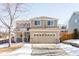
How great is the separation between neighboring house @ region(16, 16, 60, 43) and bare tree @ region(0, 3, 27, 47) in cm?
11

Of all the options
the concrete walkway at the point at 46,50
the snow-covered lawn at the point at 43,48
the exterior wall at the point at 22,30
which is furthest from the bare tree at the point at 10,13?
the concrete walkway at the point at 46,50

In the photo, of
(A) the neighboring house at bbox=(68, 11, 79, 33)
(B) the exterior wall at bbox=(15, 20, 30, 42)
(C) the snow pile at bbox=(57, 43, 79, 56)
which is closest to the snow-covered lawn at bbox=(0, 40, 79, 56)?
(C) the snow pile at bbox=(57, 43, 79, 56)

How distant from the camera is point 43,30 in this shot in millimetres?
3117

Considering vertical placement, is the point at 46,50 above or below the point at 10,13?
below

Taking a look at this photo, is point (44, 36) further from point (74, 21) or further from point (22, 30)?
point (74, 21)

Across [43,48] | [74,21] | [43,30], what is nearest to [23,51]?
[43,48]

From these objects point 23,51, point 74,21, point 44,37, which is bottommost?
point 23,51

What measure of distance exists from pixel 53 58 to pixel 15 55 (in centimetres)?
51

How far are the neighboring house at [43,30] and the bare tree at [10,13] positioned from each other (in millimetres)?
110

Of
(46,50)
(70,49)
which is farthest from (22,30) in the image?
(70,49)

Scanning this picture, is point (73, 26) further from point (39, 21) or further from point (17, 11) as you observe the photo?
point (17, 11)

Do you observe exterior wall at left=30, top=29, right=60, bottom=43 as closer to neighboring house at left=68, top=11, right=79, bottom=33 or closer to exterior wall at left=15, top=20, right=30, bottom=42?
exterior wall at left=15, top=20, right=30, bottom=42

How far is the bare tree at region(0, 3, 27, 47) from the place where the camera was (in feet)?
10.2

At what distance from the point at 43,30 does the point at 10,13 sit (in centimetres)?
49
